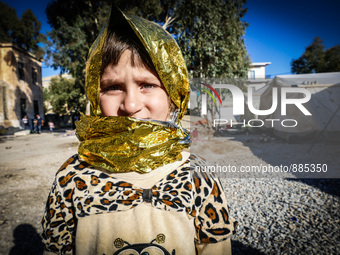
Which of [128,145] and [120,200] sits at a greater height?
[128,145]

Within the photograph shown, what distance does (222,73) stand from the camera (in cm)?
994

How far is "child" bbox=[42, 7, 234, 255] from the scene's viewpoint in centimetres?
88

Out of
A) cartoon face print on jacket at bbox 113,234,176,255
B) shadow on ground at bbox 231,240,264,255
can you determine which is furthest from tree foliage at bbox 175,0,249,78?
cartoon face print on jacket at bbox 113,234,176,255

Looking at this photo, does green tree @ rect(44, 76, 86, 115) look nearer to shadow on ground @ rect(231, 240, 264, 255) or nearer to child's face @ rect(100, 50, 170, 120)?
shadow on ground @ rect(231, 240, 264, 255)

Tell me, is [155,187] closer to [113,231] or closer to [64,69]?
[113,231]

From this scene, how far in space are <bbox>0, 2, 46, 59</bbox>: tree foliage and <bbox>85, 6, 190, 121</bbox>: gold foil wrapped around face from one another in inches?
927

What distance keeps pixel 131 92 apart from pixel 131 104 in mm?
64

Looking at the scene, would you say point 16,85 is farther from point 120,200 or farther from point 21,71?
point 120,200

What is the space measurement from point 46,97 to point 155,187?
3540cm

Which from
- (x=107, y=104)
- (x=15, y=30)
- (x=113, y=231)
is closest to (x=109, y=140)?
(x=107, y=104)

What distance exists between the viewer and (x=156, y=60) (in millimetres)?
971

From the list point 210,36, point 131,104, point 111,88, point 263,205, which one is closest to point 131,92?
point 131,104

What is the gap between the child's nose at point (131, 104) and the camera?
0.90 metres

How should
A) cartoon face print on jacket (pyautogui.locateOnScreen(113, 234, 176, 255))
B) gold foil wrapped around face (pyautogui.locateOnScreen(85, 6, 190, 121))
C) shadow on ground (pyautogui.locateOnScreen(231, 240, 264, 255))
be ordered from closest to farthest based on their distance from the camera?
cartoon face print on jacket (pyautogui.locateOnScreen(113, 234, 176, 255)) < gold foil wrapped around face (pyautogui.locateOnScreen(85, 6, 190, 121)) < shadow on ground (pyautogui.locateOnScreen(231, 240, 264, 255))
